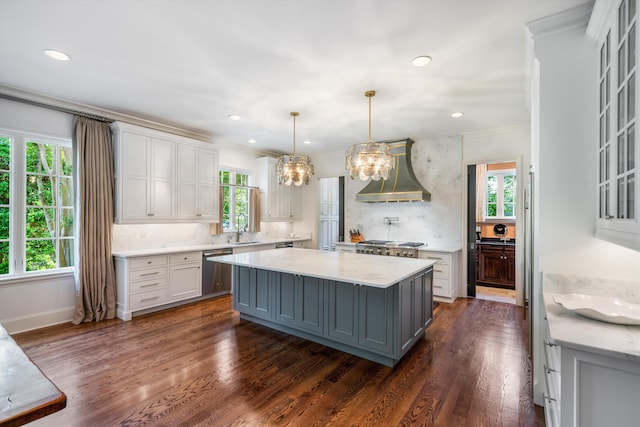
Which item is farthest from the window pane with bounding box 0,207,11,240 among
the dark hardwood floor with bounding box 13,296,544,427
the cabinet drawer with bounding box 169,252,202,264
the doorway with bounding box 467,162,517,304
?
the doorway with bounding box 467,162,517,304

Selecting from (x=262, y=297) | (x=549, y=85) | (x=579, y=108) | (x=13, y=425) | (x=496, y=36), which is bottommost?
(x=262, y=297)

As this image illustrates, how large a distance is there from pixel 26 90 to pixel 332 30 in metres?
3.53

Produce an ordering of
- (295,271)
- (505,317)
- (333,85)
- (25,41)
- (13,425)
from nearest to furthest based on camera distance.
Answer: (13,425)
(25,41)
(295,271)
(333,85)
(505,317)

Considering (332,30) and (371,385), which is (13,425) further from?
(332,30)

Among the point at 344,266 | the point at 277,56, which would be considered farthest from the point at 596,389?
the point at 277,56

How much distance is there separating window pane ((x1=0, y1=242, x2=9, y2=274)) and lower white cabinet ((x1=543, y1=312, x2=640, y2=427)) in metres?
5.07

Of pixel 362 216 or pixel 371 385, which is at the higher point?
pixel 362 216

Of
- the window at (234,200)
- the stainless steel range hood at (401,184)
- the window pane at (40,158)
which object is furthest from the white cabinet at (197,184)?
the stainless steel range hood at (401,184)

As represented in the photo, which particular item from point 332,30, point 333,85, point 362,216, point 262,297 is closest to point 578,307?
point 332,30

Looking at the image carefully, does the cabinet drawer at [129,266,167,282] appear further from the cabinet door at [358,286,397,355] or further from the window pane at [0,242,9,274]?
the cabinet door at [358,286,397,355]

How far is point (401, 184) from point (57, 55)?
4.73m

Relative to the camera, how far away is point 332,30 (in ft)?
7.41

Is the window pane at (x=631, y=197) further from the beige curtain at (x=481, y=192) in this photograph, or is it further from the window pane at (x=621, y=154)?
the beige curtain at (x=481, y=192)

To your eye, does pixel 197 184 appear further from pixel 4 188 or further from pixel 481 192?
pixel 481 192
